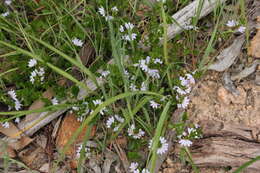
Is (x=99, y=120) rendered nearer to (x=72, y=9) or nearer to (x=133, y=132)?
(x=133, y=132)

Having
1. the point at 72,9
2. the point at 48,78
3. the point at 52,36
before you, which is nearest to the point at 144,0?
the point at 72,9

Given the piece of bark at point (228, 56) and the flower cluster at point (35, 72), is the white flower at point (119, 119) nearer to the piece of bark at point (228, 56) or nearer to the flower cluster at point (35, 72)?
the flower cluster at point (35, 72)

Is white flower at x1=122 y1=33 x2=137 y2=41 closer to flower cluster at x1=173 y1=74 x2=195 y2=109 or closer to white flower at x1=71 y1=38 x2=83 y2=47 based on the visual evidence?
white flower at x1=71 y1=38 x2=83 y2=47

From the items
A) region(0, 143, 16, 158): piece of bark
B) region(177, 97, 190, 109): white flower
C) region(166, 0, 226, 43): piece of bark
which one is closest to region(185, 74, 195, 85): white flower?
region(177, 97, 190, 109): white flower

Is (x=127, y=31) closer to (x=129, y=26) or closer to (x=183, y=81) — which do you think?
(x=129, y=26)

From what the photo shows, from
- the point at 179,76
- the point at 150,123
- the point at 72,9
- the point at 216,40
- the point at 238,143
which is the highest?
the point at 72,9

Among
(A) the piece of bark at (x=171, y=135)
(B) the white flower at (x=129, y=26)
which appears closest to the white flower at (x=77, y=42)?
(B) the white flower at (x=129, y=26)

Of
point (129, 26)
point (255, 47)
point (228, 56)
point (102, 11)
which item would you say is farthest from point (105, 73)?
point (255, 47)
